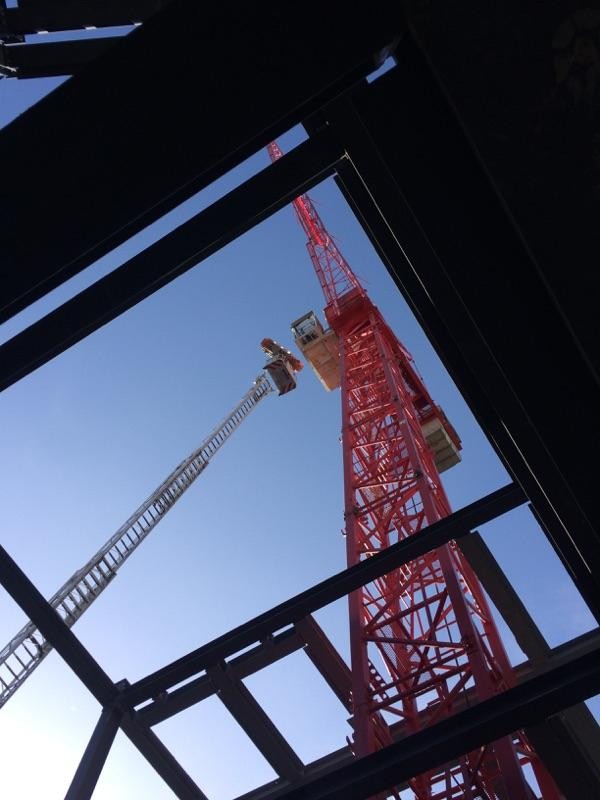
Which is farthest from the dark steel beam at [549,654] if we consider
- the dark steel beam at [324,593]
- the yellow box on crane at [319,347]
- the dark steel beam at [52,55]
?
the yellow box on crane at [319,347]

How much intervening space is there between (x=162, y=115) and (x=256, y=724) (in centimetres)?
697

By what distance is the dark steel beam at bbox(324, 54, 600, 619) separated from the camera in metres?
3.39

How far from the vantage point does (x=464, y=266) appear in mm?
3570

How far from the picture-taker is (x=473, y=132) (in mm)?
3258

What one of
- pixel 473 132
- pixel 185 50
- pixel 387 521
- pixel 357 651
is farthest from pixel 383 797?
pixel 185 50

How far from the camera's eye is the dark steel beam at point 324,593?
6438 mm

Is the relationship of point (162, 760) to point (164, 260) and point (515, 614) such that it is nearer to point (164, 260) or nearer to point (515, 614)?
point (515, 614)

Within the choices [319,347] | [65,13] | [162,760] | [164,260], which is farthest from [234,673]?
[319,347]

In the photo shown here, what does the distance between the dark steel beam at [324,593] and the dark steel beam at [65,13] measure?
4.61m

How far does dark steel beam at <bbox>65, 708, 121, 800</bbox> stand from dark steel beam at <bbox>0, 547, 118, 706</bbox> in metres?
0.17

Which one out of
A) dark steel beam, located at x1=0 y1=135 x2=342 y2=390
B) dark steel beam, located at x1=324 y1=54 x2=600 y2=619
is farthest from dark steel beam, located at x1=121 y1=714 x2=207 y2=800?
dark steel beam, located at x1=324 y1=54 x2=600 y2=619

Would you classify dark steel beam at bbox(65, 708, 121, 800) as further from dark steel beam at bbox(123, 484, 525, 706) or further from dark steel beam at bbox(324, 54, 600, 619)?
dark steel beam at bbox(324, 54, 600, 619)

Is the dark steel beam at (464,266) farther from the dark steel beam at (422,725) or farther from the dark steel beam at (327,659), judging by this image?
the dark steel beam at (327,659)

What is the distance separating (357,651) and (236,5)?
858cm
